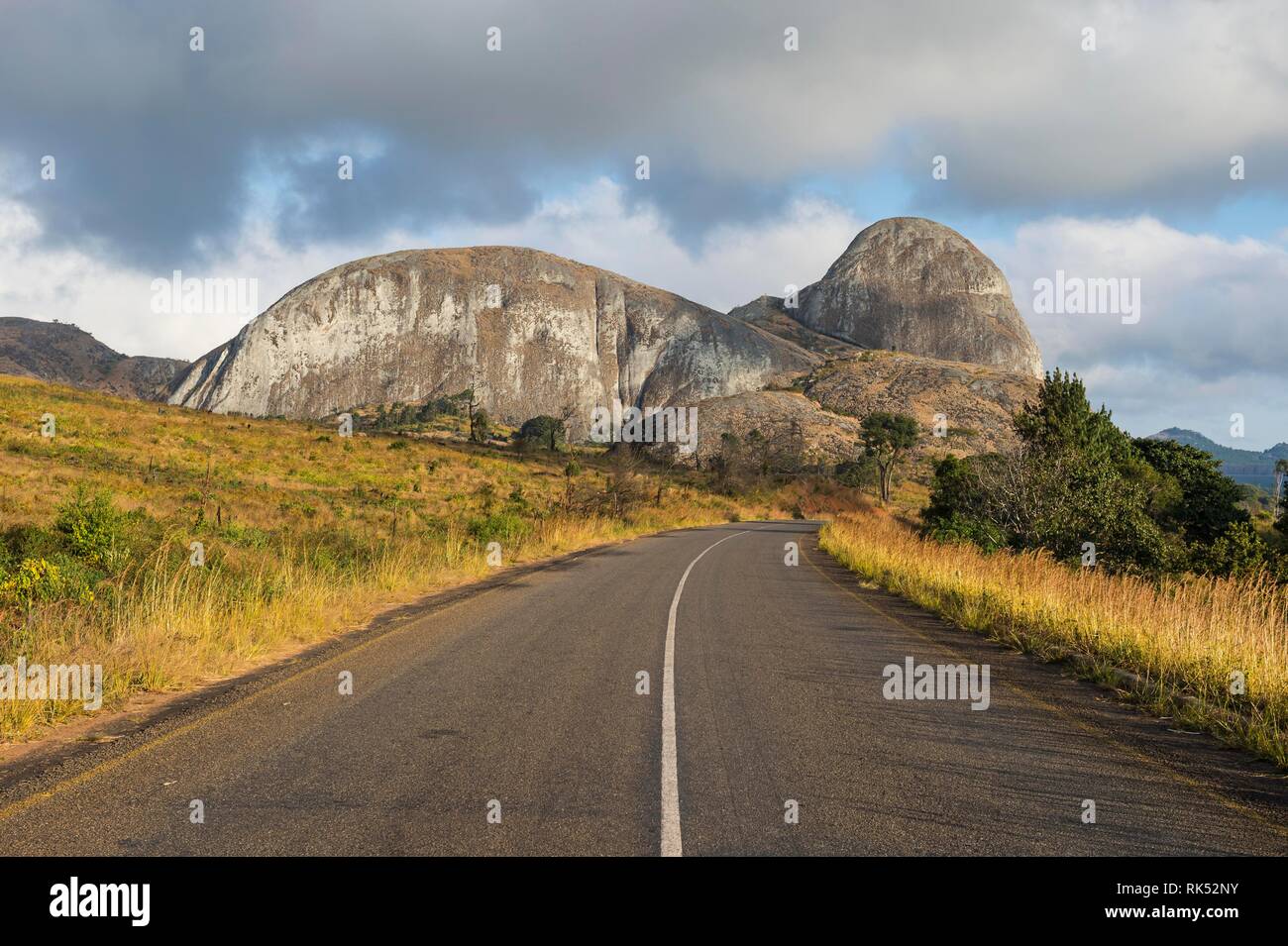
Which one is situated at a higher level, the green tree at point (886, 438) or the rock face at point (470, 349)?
the rock face at point (470, 349)

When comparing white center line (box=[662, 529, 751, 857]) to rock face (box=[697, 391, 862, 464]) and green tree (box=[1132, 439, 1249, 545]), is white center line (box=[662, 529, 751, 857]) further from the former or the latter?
rock face (box=[697, 391, 862, 464])

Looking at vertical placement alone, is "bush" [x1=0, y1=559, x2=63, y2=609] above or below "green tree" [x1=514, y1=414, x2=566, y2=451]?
below

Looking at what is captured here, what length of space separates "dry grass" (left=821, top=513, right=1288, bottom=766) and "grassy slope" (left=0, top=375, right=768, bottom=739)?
9231 mm

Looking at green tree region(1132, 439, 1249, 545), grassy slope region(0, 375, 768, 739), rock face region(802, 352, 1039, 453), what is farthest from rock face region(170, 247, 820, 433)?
green tree region(1132, 439, 1249, 545)

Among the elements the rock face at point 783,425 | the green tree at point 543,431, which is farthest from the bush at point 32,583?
the rock face at point 783,425

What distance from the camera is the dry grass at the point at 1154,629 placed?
6.99 m

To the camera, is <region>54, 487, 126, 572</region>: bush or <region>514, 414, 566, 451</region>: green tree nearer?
<region>54, 487, 126, 572</region>: bush

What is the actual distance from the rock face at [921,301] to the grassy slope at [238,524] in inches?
5093

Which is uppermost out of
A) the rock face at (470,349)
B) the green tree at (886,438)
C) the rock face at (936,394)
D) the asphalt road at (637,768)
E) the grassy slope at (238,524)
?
the rock face at (470,349)

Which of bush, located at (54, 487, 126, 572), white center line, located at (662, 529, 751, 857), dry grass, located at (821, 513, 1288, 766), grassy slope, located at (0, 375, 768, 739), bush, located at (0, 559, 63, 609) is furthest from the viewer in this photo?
bush, located at (54, 487, 126, 572)

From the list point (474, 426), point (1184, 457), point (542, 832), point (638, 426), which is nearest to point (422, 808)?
point (542, 832)

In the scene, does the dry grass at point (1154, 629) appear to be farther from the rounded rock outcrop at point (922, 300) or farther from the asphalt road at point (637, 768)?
the rounded rock outcrop at point (922, 300)

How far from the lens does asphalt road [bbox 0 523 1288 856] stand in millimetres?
4355

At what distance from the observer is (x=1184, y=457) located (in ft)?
171
